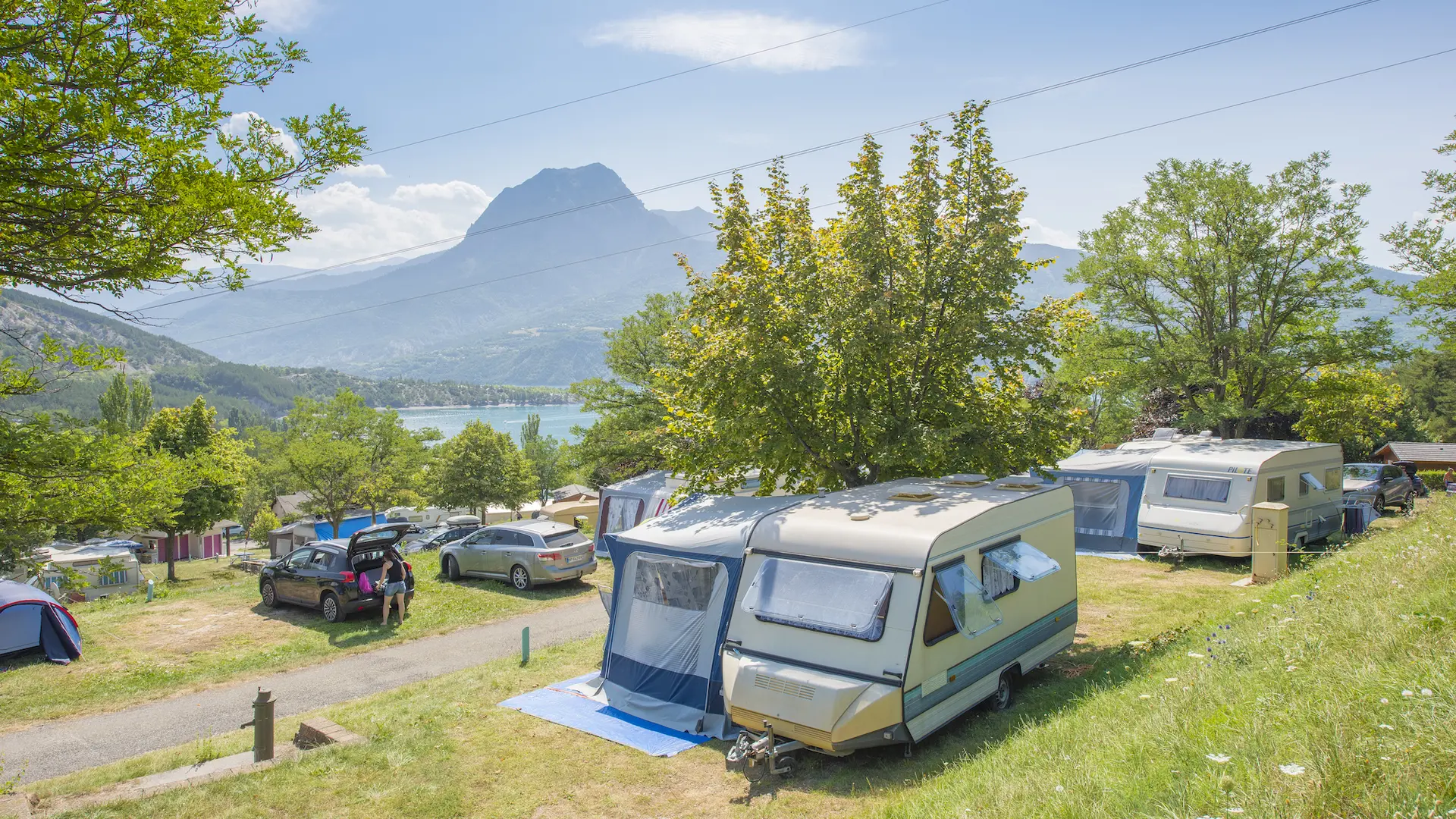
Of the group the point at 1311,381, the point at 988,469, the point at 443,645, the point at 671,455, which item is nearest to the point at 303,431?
the point at 443,645

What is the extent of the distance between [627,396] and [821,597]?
22420 mm

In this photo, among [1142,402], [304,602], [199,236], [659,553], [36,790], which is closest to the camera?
[199,236]

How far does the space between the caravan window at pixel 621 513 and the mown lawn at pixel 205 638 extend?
134 cm

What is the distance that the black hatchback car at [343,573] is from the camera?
49.0 feet

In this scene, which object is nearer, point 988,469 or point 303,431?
point 988,469

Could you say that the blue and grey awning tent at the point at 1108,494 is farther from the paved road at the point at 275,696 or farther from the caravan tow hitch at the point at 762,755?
the caravan tow hitch at the point at 762,755

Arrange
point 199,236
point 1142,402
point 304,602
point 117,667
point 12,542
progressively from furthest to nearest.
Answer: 1. point 1142,402
2. point 304,602
3. point 117,667
4. point 12,542
5. point 199,236

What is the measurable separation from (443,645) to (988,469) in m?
9.51

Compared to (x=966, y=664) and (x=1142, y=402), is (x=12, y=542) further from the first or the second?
(x=1142, y=402)

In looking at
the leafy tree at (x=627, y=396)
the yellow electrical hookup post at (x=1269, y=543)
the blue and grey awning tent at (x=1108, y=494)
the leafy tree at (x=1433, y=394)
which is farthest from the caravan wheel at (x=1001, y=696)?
the leafy tree at (x=1433, y=394)

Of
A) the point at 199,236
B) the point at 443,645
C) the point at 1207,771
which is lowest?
the point at 443,645

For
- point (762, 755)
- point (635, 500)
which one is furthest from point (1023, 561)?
point (635, 500)

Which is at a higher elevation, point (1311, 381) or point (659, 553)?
point (1311, 381)

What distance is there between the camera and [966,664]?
8.06m
